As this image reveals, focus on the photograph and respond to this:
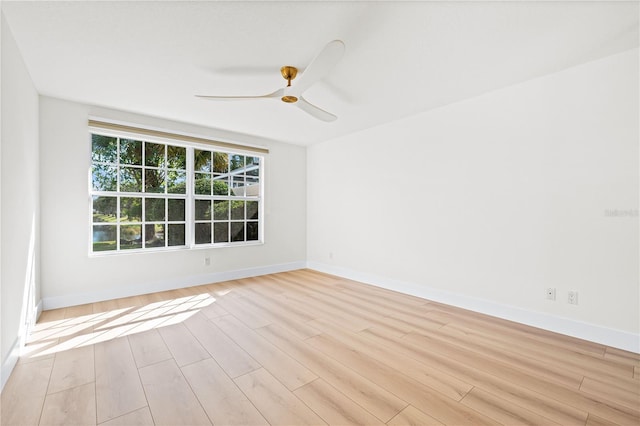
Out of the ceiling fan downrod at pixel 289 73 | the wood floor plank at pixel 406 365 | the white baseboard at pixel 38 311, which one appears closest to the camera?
the wood floor plank at pixel 406 365

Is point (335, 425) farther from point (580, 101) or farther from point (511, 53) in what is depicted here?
point (580, 101)

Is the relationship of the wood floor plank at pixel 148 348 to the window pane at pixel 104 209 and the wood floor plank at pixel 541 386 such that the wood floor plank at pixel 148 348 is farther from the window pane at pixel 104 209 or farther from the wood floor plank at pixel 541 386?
the wood floor plank at pixel 541 386

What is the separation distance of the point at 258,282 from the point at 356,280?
1521 millimetres

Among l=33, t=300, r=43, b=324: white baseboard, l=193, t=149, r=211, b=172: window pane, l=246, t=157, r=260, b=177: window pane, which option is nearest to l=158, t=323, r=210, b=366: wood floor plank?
l=33, t=300, r=43, b=324: white baseboard

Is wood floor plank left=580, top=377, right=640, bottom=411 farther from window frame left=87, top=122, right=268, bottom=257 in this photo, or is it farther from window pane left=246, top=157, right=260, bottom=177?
window pane left=246, top=157, right=260, bottom=177

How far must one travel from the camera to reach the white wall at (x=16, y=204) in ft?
6.00

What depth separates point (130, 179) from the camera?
143 inches

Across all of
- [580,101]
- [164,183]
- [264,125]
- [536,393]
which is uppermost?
[264,125]

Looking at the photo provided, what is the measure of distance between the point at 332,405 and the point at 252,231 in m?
3.58

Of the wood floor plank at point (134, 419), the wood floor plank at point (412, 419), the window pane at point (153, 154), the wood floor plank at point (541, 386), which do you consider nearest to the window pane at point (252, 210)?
the window pane at point (153, 154)

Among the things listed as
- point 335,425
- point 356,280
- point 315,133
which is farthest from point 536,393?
point 315,133

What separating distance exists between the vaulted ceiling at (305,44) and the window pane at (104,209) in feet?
3.75

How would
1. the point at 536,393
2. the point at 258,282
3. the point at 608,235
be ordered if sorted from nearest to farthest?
the point at 536,393 < the point at 608,235 < the point at 258,282

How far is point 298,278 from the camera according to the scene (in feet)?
15.1
